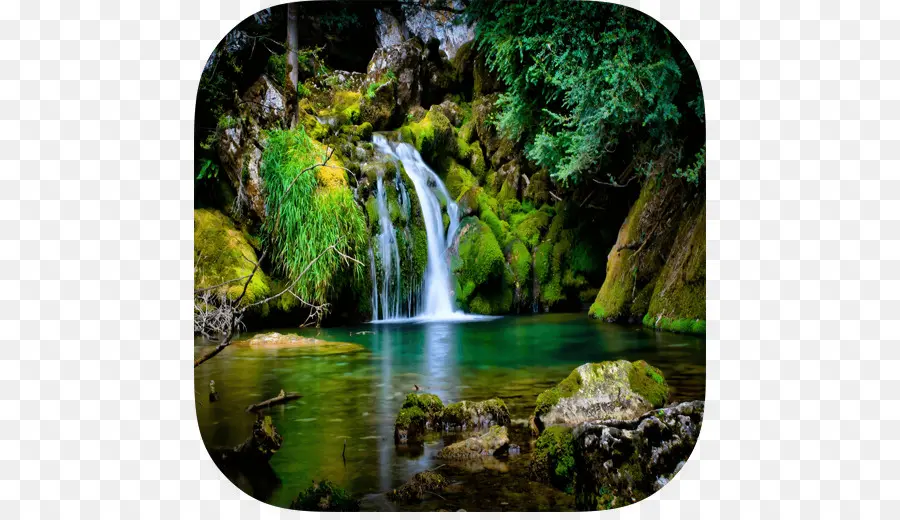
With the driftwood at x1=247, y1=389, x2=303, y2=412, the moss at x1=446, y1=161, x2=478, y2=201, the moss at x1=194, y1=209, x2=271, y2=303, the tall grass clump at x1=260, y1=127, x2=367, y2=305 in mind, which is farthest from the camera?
the moss at x1=446, y1=161, x2=478, y2=201

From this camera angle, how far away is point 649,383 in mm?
4598

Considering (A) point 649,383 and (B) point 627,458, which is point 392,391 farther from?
(A) point 649,383

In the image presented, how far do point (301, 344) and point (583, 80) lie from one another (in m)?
2.78

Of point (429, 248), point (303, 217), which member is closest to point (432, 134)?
point (429, 248)

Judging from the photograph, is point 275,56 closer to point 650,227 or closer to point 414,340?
point 414,340

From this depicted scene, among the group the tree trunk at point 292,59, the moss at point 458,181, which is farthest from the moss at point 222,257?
the moss at point 458,181

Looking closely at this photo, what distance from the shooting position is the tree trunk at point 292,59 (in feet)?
15.4

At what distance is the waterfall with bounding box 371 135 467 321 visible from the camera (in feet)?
19.1

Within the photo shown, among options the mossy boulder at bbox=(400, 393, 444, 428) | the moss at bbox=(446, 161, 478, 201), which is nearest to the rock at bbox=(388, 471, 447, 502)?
the mossy boulder at bbox=(400, 393, 444, 428)

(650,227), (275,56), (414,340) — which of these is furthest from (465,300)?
(275,56)

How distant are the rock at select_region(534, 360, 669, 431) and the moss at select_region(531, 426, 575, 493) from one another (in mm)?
154

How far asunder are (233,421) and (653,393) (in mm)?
2431

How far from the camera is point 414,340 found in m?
5.26

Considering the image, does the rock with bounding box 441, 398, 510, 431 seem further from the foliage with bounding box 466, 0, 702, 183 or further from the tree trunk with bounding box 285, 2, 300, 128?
the tree trunk with bounding box 285, 2, 300, 128
